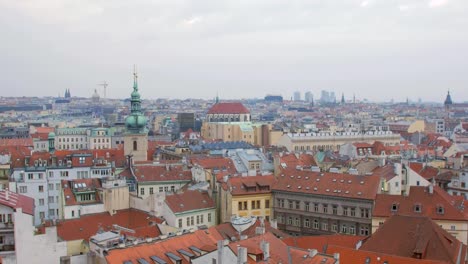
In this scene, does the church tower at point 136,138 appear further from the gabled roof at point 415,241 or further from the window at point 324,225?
the gabled roof at point 415,241

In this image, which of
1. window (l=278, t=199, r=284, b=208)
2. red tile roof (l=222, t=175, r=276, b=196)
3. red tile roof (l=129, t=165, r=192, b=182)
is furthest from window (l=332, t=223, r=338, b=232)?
red tile roof (l=129, t=165, r=192, b=182)

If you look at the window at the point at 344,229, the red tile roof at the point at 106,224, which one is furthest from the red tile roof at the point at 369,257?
the window at the point at 344,229

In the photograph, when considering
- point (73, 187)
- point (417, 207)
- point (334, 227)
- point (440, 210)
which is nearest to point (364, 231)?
point (334, 227)

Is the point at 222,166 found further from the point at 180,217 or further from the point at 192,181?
the point at 180,217

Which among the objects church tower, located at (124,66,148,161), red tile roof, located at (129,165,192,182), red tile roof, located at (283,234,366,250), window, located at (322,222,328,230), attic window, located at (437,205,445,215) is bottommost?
window, located at (322,222,328,230)

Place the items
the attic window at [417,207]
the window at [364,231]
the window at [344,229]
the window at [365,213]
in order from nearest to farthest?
the attic window at [417,207] → the window at [364,231] → the window at [365,213] → the window at [344,229]

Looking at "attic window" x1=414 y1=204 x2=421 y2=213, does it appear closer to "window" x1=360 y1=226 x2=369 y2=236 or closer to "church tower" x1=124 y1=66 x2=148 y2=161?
"window" x1=360 y1=226 x2=369 y2=236

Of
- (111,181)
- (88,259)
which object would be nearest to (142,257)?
(88,259)
